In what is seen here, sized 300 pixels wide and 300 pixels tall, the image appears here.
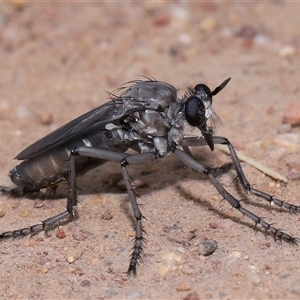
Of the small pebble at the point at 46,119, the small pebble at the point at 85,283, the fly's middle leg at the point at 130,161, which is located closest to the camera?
the small pebble at the point at 85,283

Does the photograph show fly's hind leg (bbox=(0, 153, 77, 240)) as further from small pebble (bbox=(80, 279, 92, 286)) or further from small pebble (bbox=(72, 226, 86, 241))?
small pebble (bbox=(80, 279, 92, 286))

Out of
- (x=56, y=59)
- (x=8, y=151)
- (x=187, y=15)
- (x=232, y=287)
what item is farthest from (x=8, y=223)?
(x=187, y=15)

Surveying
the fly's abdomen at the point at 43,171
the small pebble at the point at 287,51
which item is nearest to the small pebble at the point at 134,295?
the fly's abdomen at the point at 43,171

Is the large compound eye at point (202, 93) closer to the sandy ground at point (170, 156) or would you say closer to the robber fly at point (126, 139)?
the robber fly at point (126, 139)

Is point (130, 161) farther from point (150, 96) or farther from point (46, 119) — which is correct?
point (46, 119)

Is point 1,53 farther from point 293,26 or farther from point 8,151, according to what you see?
point 293,26

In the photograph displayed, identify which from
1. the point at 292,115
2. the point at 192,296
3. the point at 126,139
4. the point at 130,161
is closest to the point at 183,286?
the point at 192,296

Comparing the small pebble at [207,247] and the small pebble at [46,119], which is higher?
the small pebble at [46,119]
